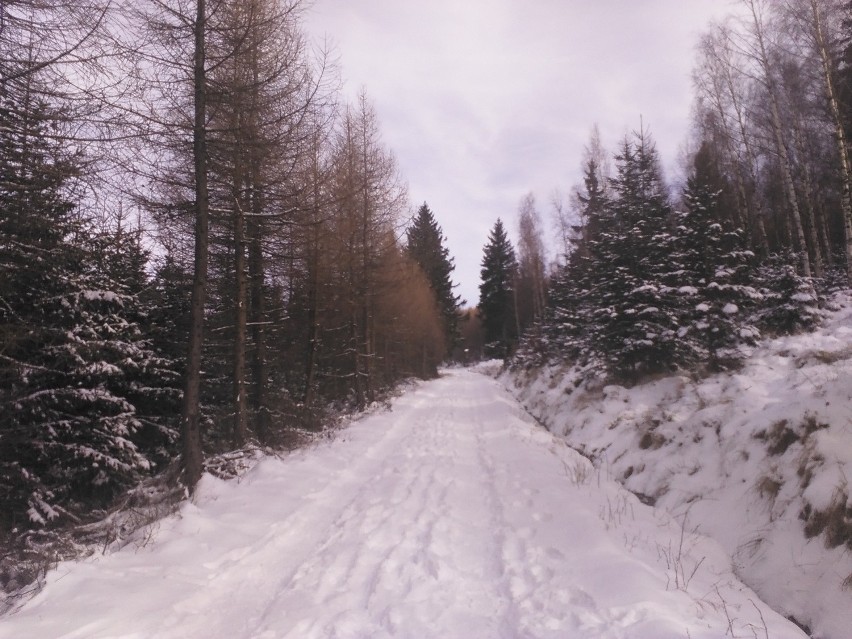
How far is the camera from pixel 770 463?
17.8ft

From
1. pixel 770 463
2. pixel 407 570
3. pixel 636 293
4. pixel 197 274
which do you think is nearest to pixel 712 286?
pixel 636 293

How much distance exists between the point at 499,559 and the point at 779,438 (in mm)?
3833

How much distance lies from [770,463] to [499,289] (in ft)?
151

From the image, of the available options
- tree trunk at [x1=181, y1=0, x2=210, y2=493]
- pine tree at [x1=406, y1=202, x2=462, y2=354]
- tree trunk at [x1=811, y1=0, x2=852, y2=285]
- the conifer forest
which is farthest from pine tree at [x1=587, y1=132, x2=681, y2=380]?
pine tree at [x1=406, y1=202, x2=462, y2=354]

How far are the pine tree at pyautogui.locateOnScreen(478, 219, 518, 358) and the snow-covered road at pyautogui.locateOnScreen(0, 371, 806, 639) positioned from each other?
4328 cm

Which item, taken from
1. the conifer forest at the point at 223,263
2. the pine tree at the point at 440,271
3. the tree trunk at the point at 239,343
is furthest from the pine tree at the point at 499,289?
the tree trunk at the point at 239,343

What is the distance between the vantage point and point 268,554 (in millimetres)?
4820

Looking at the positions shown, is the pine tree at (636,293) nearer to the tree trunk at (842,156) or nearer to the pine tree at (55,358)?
the tree trunk at (842,156)

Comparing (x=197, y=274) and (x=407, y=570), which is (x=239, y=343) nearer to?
(x=197, y=274)

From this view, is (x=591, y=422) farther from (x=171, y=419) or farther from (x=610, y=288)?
(x=171, y=419)

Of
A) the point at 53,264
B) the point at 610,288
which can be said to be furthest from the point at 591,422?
the point at 53,264

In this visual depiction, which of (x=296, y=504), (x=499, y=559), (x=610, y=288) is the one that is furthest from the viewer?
(x=610, y=288)

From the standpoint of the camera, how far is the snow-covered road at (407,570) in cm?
341

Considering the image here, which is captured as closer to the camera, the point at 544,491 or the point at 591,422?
the point at 544,491
